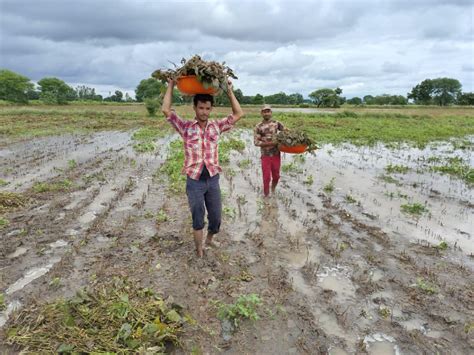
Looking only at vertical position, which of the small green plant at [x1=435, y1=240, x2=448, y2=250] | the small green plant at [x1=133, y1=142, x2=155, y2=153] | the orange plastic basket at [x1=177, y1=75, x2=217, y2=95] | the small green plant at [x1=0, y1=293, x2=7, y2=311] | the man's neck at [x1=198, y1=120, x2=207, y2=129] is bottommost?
the small green plant at [x1=435, y1=240, x2=448, y2=250]

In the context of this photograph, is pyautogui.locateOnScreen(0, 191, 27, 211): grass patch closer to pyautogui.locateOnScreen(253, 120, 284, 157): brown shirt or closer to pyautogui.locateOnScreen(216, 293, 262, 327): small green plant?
pyautogui.locateOnScreen(253, 120, 284, 157): brown shirt

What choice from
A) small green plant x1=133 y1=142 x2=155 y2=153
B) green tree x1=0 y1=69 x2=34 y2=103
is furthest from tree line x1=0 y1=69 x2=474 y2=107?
small green plant x1=133 y1=142 x2=155 y2=153

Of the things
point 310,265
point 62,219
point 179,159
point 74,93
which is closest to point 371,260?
point 310,265

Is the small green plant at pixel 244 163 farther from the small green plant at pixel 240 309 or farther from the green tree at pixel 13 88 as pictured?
the green tree at pixel 13 88

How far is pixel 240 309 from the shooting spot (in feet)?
11.8

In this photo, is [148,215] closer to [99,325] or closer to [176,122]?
[176,122]

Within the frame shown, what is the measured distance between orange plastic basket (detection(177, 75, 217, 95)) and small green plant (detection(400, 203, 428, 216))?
5.08m

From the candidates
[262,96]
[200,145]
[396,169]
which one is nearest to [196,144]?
[200,145]

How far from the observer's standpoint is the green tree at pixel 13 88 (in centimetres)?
6500

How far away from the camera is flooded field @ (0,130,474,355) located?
11.4 ft

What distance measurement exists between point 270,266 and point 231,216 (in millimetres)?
2130

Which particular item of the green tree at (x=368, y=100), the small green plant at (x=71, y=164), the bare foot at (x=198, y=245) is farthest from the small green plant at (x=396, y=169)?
the green tree at (x=368, y=100)

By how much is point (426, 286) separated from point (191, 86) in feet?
11.9

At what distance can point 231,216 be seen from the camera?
6.78 m
